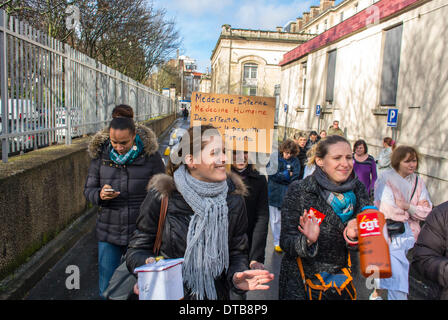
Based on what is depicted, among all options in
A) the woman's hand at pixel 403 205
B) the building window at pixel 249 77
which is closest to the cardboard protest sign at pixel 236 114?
the woman's hand at pixel 403 205

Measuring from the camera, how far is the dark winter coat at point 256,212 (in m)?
3.43

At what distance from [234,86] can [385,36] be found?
3886 cm

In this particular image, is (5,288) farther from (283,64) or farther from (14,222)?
(283,64)

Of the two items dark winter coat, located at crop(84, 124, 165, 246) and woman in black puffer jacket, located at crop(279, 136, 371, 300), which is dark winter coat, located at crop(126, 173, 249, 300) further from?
dark winter coat, located at crop(84, 124, 165, 246)

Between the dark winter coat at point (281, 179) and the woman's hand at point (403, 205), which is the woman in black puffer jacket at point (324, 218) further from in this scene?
the dark winter coat at point (281, 179)

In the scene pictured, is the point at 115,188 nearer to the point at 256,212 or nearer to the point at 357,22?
the point at 256,212

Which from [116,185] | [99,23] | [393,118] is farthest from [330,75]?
[116,185]

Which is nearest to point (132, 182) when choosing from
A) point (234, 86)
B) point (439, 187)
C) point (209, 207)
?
point (209, 207)

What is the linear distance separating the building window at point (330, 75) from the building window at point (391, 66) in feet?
16.3

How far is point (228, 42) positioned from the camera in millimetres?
50406

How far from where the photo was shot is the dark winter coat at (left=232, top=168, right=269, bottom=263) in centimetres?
343

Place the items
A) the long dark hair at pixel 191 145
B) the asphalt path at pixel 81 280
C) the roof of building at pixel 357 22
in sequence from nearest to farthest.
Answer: the long dark hair at pixel 191 145 < the asphalt path at pixel 81 280 < the roof of building at pixel 357 22

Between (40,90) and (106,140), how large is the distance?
266 cm

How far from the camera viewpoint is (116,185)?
3.24 meters
